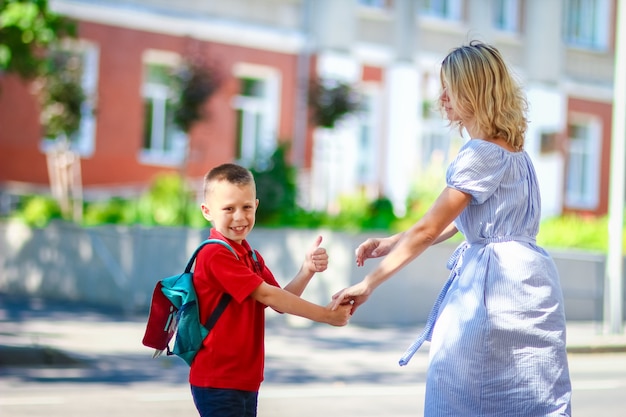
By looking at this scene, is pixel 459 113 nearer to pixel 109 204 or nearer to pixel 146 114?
pixel 109 204

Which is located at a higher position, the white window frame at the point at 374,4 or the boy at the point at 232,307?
the white window frame at the point at 374,4

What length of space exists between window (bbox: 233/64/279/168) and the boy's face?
22202 millimetres

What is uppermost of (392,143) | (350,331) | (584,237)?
(392,143)

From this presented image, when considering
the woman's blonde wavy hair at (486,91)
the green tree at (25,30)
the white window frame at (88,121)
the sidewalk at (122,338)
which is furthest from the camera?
the white window frame at (88,121)

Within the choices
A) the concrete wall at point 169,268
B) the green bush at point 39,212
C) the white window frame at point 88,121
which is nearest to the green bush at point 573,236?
the concrete wall at point 169,268

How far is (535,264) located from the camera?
4.30 meters

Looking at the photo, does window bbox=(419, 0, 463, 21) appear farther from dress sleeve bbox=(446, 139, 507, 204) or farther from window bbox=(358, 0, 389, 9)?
dress sleeve bbox=(446, 139, 507, 204)

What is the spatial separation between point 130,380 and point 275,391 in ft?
5.09

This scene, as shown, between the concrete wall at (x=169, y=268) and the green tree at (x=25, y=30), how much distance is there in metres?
A: 4.84

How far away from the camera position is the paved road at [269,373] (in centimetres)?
922

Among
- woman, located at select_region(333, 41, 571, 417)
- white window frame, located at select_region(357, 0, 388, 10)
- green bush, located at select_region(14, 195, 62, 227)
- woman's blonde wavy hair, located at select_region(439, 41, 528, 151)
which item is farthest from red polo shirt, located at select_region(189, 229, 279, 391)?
white window frame, located at select_region(357, 0, 388, 10)

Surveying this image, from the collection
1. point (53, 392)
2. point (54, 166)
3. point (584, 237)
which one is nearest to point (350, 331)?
point (584, 237)

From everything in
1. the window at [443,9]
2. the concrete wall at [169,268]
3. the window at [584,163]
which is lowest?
the concrete wall at [169,268]

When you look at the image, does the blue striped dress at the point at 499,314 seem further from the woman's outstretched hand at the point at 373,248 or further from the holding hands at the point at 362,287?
the woman's outstretched hand at the point at 373,248
